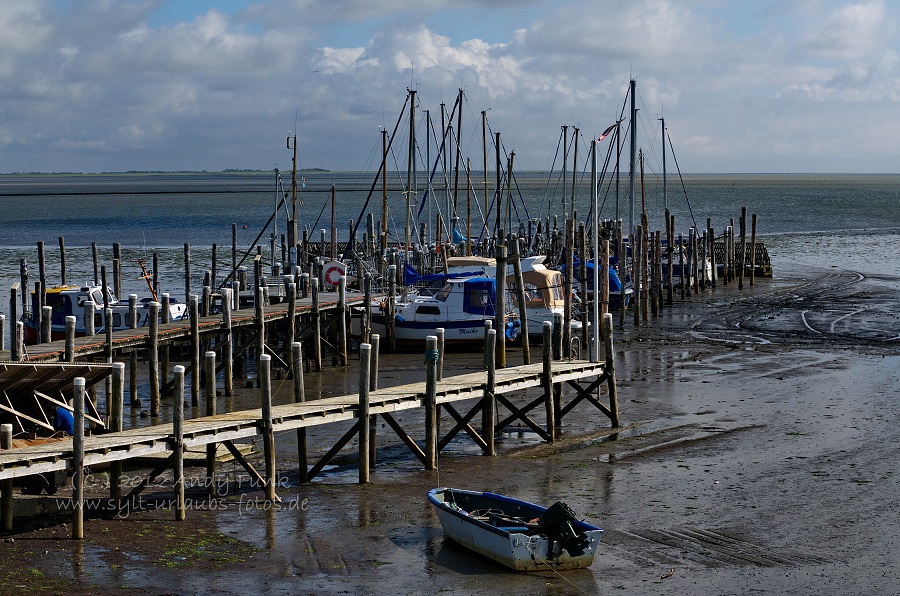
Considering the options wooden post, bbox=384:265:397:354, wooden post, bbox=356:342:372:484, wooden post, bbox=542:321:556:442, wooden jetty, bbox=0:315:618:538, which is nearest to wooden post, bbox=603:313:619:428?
wooden jetty, bbox=0:315:618:538

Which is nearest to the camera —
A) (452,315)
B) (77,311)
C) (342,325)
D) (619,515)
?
(619,515)

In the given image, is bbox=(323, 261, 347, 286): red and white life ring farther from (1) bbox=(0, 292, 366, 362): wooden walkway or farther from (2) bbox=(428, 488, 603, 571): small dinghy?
(2) bbox=(428, 488, 603, 571): small dinghy

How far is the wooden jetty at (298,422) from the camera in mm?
15711

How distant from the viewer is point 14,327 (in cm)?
2230

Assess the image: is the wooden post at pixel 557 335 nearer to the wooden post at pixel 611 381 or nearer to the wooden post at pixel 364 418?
the wooden post at pixel 611 381

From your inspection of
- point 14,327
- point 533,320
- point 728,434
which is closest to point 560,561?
point 728,434

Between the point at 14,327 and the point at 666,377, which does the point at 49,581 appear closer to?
the point at 14,327

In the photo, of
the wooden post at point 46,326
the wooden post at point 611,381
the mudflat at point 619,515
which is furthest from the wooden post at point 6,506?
the wooden post at point 611,381

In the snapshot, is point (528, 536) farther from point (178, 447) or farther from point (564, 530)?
point (178, 447)

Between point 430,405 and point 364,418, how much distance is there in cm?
130

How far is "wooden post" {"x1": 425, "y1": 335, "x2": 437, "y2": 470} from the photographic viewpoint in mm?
19391

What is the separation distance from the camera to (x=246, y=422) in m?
17.6

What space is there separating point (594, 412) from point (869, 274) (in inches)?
1303

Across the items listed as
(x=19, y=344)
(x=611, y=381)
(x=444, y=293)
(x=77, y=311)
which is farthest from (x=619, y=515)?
(x=77, y=311)
